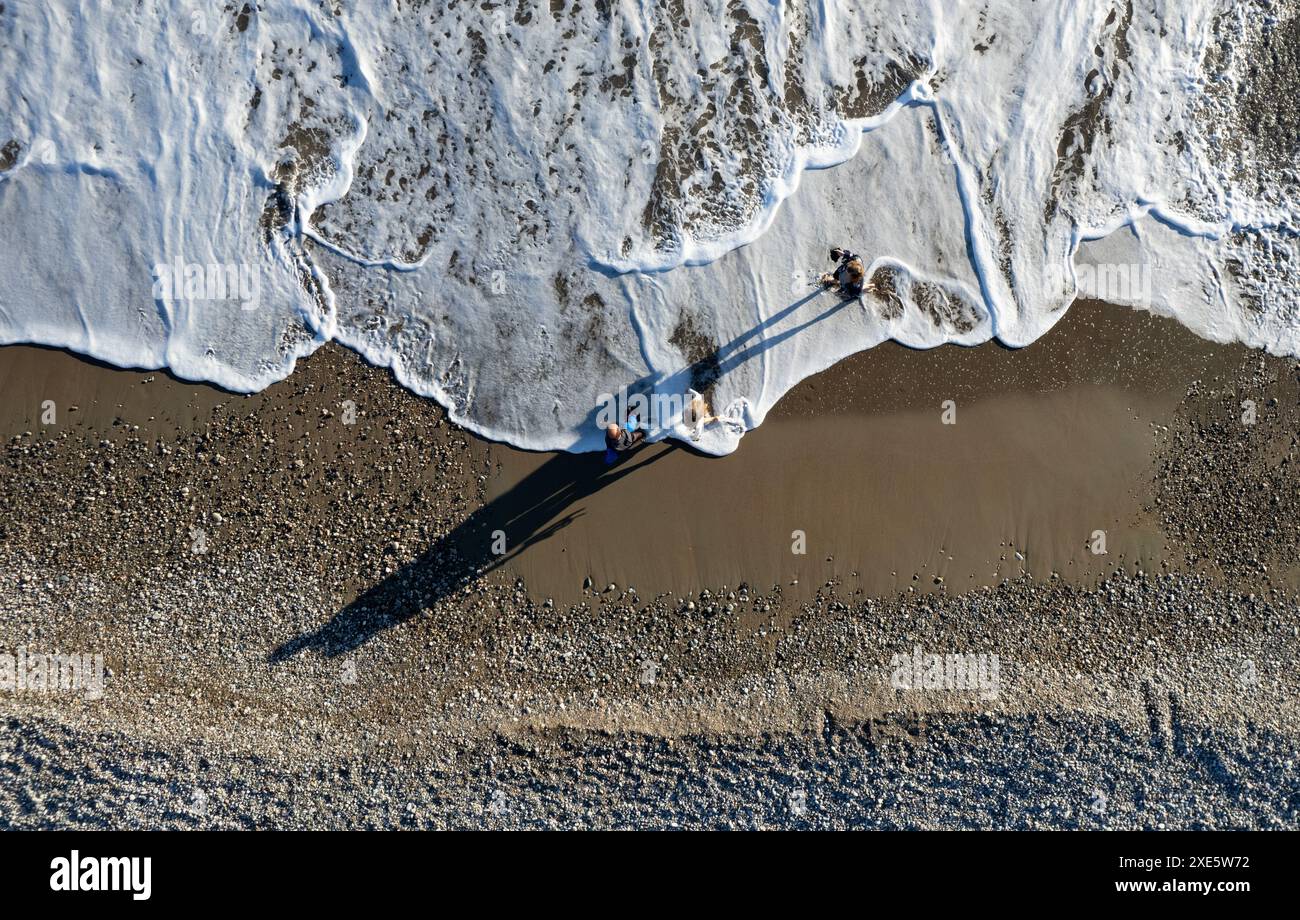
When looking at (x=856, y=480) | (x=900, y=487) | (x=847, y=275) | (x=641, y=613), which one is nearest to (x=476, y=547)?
(x=641, y=613)

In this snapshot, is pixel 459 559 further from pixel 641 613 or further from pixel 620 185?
pixel 620 185

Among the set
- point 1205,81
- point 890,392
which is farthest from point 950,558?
point 1205,81

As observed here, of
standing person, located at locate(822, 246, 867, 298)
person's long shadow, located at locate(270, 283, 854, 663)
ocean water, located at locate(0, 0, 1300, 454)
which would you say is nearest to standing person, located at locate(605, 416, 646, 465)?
person's long shadow, located at locate(270, 283, 854, 663)

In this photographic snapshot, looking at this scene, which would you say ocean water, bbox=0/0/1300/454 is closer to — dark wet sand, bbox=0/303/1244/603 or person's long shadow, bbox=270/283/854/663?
dark wet sand, bbox=0/303/1244/603

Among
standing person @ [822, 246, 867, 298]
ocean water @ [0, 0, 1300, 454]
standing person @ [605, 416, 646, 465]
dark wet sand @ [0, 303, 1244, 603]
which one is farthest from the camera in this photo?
ocean water @ [0, 0, 1300, 454]

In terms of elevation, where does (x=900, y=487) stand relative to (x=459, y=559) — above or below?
above

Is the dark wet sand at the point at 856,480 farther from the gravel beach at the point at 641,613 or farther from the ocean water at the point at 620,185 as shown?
the ocean water at the point at 620,185

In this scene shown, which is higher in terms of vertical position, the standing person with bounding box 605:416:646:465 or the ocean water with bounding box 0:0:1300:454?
the ocean water with bounding box 0:0:1300:454

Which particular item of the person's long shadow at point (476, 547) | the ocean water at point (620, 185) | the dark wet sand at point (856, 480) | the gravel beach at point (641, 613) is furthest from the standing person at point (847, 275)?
the person's long shadow at point (476, 547)
